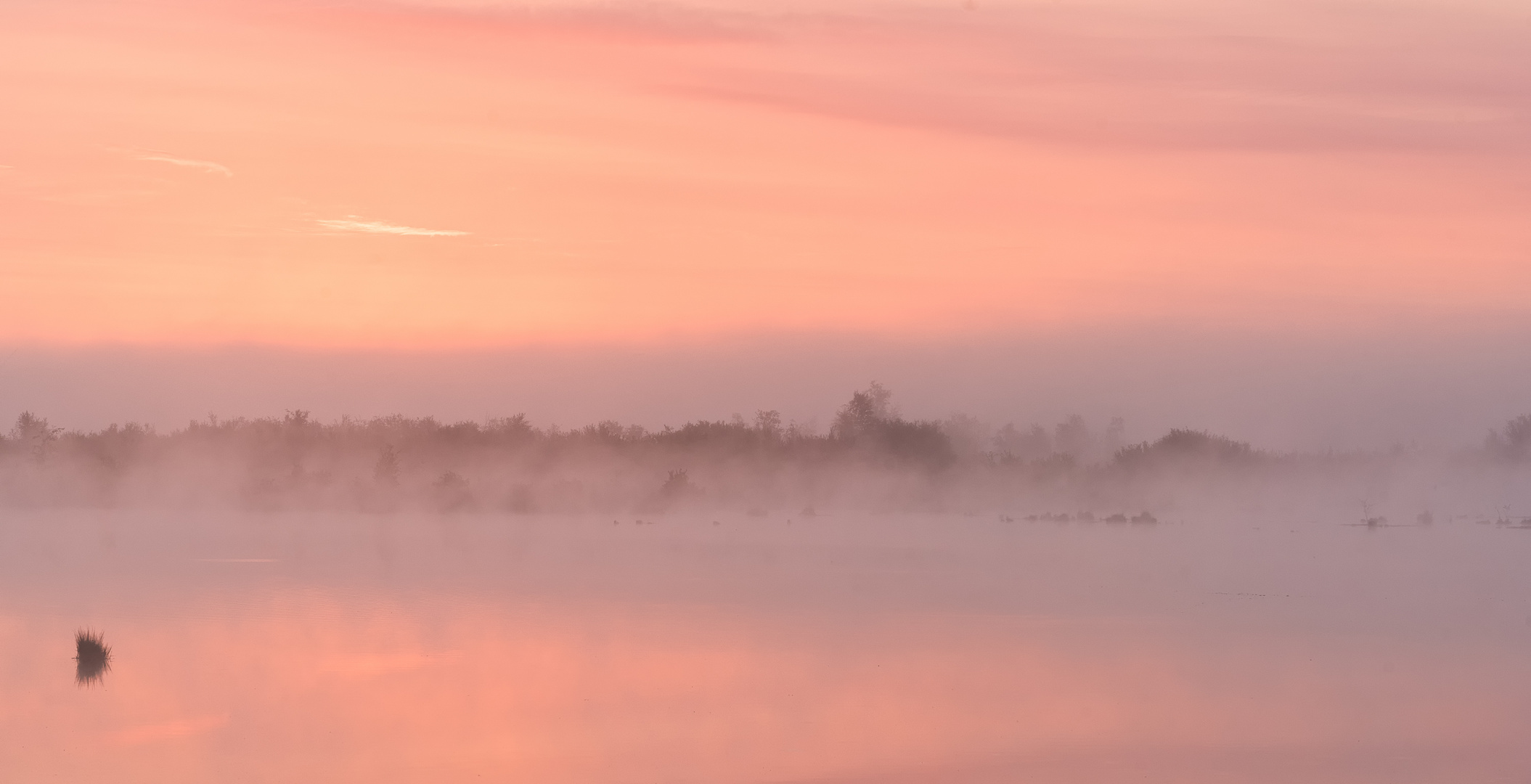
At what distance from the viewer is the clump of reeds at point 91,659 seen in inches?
830

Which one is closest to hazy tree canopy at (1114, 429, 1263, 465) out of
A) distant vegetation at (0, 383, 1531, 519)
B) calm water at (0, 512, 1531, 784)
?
distant vegetation at (0, 383, 1531, 519)

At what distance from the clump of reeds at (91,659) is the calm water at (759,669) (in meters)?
0.17

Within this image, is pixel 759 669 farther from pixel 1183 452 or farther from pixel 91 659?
pixel 1183 452

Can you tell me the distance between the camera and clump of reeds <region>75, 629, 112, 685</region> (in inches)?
830

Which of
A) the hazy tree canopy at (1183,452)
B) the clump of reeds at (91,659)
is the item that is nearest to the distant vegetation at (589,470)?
the hazy tree canopy at (1183,452)

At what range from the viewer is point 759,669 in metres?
22.7

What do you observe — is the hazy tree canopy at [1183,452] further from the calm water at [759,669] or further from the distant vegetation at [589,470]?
the calm water at [759,669]

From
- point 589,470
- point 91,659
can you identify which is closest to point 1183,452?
point 589,470

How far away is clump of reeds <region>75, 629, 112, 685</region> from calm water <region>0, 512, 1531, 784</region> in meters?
0.17

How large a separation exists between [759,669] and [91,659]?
8682 mm

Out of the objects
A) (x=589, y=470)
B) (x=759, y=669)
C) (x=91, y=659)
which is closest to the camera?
(x=91, y=659)

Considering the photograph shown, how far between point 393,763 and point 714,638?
33.9 ft

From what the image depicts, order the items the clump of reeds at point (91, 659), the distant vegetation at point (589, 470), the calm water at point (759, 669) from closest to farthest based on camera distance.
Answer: the calm water at point (759, 669)
the clump of reeds at point (91, 659)
the distant vegetation at point (589, 470)

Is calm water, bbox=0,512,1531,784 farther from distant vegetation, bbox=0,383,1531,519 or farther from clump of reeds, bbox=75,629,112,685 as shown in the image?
distant vegetation, bbox=0,383,1531,519
